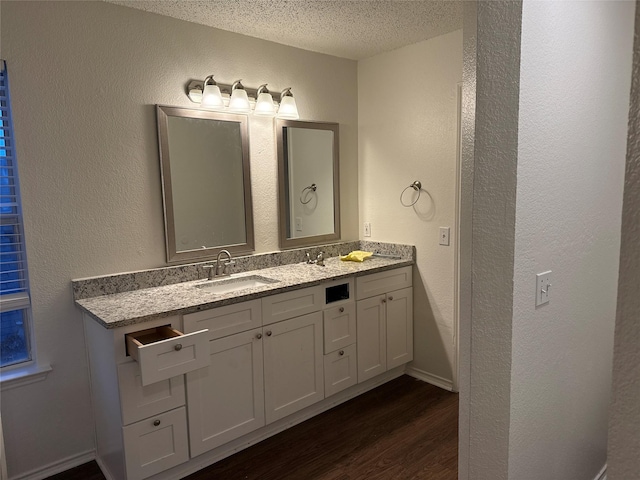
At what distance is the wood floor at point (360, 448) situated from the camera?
86.4 inches

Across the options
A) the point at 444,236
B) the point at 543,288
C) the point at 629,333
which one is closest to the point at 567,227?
the point at 543,288

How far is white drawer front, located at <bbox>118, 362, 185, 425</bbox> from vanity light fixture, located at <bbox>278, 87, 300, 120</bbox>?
1.71 meters

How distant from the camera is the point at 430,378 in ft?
10.4

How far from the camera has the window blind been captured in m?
2.04

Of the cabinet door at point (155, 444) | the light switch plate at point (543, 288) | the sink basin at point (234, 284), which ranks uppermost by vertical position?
the light switch plate at point (543, 288)

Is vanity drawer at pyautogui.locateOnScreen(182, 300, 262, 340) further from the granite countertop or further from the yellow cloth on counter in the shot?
the yellow cloth on counter

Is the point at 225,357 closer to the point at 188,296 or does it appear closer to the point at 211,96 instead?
the point at 188,296

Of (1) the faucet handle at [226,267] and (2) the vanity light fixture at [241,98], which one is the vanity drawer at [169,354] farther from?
(2) the vanity light fixture at [241,98]

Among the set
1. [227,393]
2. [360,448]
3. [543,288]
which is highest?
[543,288]

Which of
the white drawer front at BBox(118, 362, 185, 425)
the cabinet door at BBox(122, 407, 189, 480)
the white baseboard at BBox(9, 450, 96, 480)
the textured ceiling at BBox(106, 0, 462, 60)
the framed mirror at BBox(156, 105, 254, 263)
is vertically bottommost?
the white baseboard at BBox(9, 450, 96, 480)

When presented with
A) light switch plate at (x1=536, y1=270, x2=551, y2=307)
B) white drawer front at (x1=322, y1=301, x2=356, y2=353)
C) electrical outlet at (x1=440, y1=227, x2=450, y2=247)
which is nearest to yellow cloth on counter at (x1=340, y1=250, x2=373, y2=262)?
white drawer front at (x1=322, y1=301, x2=356, y2=353)

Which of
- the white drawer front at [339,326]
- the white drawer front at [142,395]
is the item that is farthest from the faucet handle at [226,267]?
the white drawer front at [142,395]

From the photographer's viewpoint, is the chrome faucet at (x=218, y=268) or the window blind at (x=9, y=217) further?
the chrome faucet at (x=218, y=268)

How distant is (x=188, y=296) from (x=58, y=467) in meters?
1.07
